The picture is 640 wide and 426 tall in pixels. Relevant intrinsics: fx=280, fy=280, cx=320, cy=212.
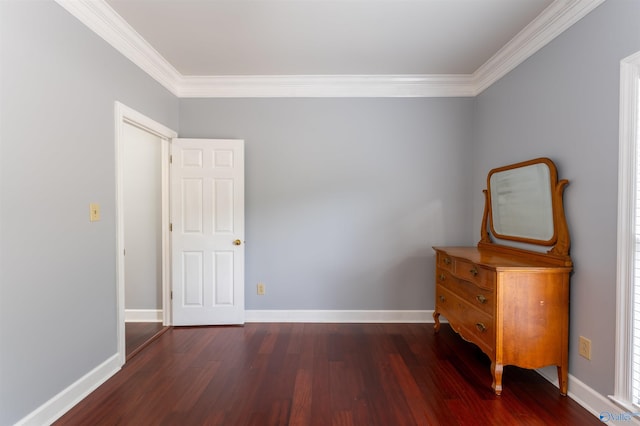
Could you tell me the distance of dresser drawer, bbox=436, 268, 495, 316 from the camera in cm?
204

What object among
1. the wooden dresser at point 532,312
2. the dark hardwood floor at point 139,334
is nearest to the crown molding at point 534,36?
the wooden dresser at point 532,312

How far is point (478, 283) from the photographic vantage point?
7.10ft

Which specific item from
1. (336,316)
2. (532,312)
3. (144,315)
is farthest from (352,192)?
(144,315)

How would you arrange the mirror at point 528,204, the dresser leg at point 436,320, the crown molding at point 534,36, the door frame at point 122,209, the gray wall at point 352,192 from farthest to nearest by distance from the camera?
the gray wall at point 352,192, the dresser leg at point 436,320, the door frame at point 122,209, the mirror at point 528,204, the crown molding at point 534,36

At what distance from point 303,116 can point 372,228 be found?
1526mm

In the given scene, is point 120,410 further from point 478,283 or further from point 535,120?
point 535,120

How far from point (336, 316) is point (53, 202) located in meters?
2.71

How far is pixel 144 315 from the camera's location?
3357mm


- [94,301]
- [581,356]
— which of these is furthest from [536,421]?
[94,301]

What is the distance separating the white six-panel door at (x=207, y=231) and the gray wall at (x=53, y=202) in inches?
34.0

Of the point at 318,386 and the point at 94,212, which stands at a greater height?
the point at 94,212

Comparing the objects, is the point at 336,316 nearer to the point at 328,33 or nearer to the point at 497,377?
the point at 497,377

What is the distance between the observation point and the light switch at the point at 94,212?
2.04 metres

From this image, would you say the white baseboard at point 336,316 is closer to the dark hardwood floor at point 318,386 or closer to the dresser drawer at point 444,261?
the dark hardwood floor at point 318,386
